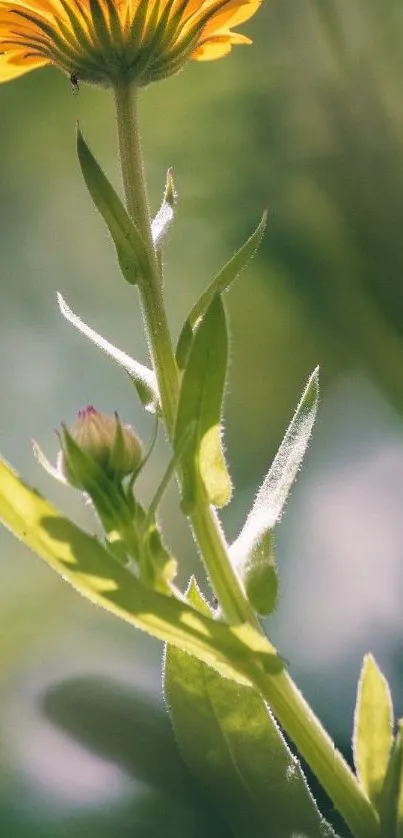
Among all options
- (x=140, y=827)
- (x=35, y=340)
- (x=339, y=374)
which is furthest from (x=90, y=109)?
(x=140, y=827)

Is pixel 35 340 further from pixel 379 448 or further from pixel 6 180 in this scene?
pixel 379 448

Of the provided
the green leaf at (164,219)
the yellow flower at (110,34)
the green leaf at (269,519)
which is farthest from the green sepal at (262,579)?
the yellow flower at (110,34)

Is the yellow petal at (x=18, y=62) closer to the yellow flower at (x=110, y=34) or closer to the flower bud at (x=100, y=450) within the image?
the yellow flower at (x=110, y=34)

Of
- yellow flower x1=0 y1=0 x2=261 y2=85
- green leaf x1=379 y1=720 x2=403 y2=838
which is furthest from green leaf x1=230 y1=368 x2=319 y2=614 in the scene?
yellow flower x1=0 y1=0 x2=261 y2=85

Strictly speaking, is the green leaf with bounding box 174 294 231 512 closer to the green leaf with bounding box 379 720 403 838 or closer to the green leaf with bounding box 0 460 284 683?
the green leaf with bounding box 0 460 284 683

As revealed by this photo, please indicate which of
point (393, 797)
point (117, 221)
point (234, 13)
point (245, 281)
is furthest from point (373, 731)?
point (245, 281)

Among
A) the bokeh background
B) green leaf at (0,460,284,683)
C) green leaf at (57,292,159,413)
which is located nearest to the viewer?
green leaf at (0,460,284,683)
